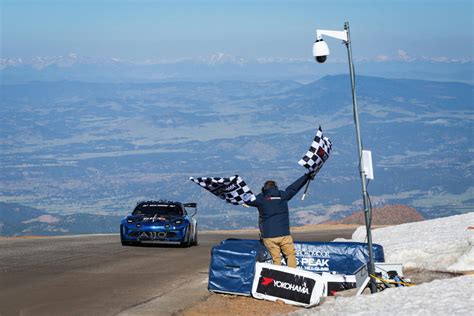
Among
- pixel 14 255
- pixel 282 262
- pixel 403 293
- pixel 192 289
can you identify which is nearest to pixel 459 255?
pixel 282 262

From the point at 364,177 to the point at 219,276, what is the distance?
113 inches

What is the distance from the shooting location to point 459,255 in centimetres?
2297

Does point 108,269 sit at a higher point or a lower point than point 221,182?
lower

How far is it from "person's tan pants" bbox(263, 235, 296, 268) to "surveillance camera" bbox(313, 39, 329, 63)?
120 inches

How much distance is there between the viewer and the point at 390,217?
6706 centimetres

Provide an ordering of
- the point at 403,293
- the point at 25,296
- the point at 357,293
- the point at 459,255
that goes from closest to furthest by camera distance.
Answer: the point at 403,293 < the point at 357,293 < the point at 25,296 < the point at 459,255

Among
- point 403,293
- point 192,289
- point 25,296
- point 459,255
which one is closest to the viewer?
point 403,293

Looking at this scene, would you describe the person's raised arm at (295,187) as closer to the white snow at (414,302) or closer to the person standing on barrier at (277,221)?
the person standing on barrier at (277,221)

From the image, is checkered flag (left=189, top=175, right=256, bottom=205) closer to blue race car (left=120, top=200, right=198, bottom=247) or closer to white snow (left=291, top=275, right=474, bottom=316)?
white snow (left=291, top=275, right=474, bottom=316)

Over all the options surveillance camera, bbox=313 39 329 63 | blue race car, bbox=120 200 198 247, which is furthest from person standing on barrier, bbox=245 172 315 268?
blue race car, bbox=120 200 198 247

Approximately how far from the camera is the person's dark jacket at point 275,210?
19469 mm

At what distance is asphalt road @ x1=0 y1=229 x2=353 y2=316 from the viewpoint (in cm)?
1783

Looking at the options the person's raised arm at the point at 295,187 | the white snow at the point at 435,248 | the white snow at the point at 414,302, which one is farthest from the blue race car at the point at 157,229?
the white snow at the point at 414,302

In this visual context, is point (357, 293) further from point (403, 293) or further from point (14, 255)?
point (14, 255)
